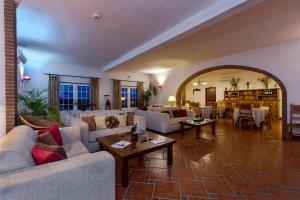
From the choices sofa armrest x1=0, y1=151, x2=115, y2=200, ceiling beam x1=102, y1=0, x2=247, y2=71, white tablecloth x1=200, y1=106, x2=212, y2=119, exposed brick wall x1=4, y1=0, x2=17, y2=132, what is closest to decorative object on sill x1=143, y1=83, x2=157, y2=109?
white tablecloth x1=200, y1=106, x2=212, y2=119

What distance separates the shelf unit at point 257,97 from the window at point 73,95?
7490mm

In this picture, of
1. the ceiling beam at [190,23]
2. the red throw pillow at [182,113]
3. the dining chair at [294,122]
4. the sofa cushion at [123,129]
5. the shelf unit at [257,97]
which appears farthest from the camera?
the shelf unit at [257,97]

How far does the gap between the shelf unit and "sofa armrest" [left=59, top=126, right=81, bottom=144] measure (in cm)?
799

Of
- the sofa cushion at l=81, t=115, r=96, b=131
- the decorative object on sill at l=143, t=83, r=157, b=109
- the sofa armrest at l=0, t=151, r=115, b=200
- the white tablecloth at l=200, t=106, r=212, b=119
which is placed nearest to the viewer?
the sofa armrest at l=0, t=151, r=115, b=200

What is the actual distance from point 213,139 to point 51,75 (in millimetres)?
6015

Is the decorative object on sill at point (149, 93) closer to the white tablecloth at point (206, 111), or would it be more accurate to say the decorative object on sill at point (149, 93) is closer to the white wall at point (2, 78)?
the white tablecloth at point (206, 111)

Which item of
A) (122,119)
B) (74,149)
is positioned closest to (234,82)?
(122,119)

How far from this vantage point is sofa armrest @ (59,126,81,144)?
2.67m

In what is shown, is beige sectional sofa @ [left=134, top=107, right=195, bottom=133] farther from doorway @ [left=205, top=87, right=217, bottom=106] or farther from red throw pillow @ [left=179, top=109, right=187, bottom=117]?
doorway @ [left=205, top=87, right=217, bottom=106]

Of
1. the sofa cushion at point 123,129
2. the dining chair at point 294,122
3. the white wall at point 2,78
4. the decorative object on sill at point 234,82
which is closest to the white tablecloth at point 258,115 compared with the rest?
the dining chair at point 294,122

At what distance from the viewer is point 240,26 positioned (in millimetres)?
3170

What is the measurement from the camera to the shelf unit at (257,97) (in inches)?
308

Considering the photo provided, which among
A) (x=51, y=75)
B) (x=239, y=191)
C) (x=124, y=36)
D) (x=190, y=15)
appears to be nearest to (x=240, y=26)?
(x=190, y=15)

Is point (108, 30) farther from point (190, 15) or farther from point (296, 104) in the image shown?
point (296, 104)
